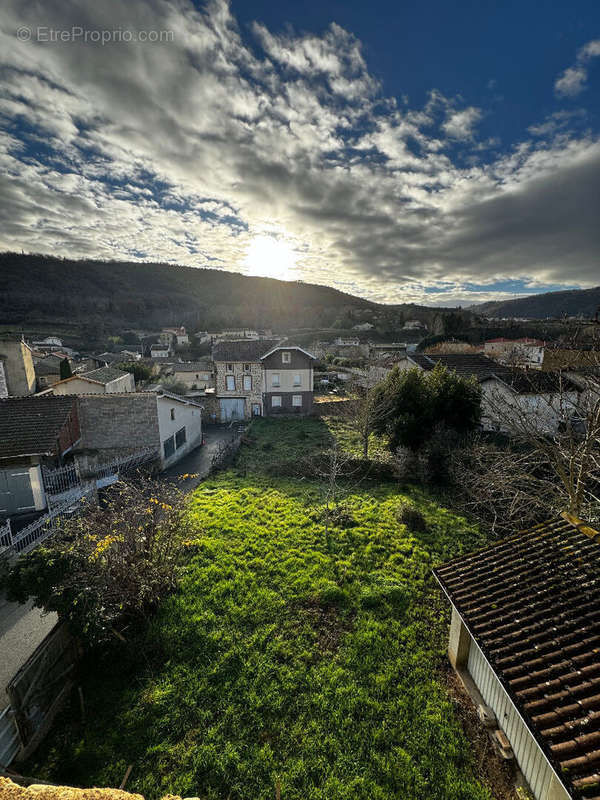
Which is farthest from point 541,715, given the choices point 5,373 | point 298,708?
point 5,373

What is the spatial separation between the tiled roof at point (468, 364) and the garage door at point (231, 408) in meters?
15.7

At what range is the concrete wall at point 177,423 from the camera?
17.6 metres

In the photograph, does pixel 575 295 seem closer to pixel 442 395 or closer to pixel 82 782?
pixel 442 395

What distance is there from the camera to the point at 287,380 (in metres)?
28.7

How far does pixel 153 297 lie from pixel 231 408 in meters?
106

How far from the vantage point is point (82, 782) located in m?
4.86

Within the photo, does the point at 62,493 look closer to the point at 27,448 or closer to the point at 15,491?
the point at 15,491

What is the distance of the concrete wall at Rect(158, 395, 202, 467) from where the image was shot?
57.8 ft

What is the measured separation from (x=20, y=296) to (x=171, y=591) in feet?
376

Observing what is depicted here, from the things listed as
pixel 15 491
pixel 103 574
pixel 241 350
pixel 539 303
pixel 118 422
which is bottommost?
pixel 15 491

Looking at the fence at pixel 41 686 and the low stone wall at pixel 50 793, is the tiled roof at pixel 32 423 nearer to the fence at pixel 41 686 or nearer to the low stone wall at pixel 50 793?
the fence at pixel 41 686

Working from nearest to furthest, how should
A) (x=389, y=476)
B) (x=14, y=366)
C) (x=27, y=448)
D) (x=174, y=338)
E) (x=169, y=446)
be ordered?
(x=27, y=448) → (x=389, y=476) → (x=169, y=446) → (x=14, y=366) → (x=174, y=338)

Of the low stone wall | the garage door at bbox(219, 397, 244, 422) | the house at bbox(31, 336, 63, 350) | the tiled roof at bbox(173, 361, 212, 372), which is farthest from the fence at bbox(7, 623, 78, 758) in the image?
the house at bbox(31, 336, 63, 350)

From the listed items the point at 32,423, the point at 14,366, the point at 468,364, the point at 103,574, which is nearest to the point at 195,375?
the point at 14,366
